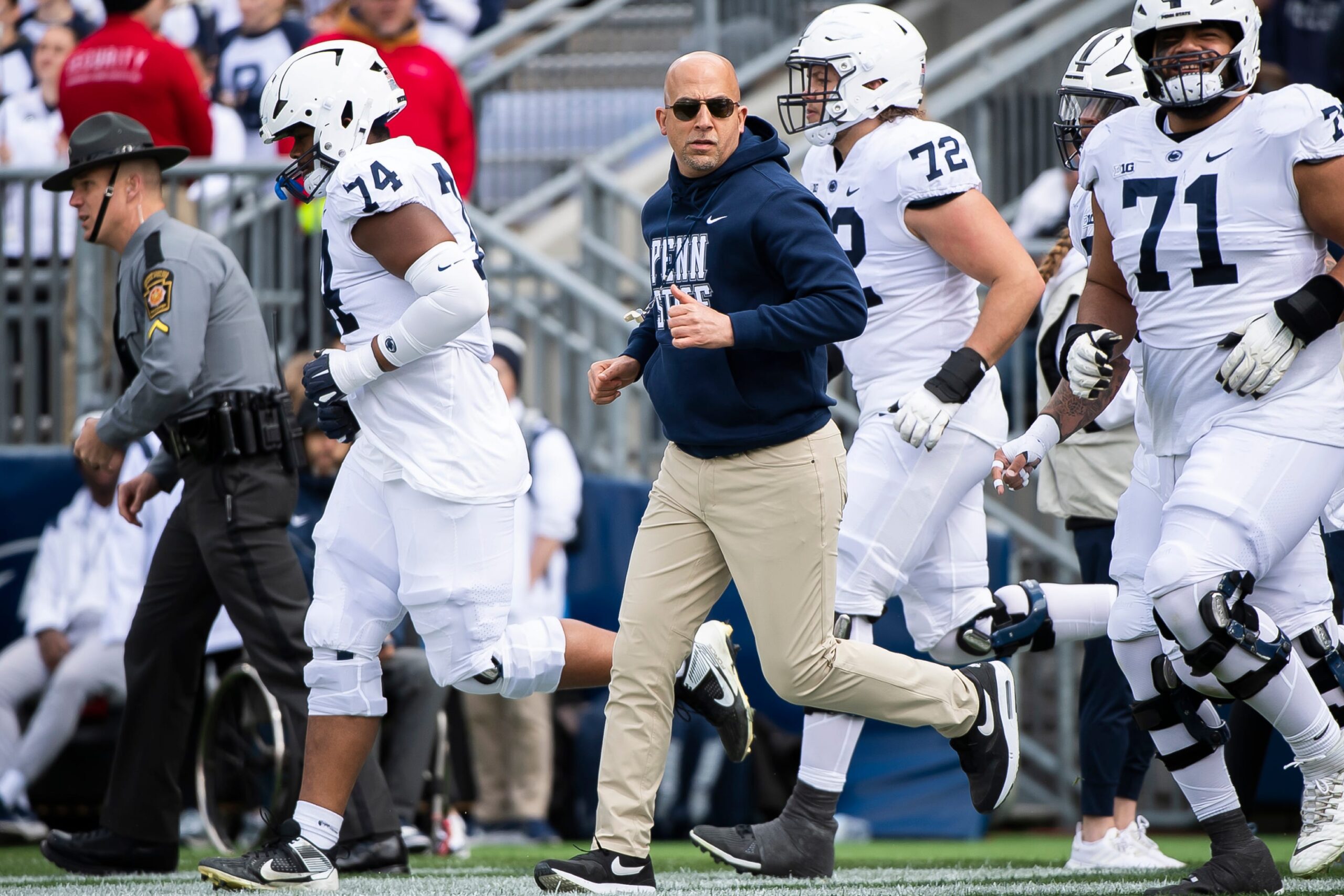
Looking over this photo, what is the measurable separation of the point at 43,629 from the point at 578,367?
8.80 ft

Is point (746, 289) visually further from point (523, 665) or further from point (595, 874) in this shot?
point (595, 874)

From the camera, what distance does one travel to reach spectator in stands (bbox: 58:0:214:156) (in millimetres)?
8703

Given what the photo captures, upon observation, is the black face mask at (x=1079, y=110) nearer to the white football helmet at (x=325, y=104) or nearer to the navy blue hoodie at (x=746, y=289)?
the navy blue hoodie at (x=746, y=289)

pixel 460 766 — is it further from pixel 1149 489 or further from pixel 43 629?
pixel 1149 489

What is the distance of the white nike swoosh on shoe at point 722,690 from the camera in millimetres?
5152

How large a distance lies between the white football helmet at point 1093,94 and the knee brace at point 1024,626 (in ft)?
4.42

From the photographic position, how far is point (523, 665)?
5023 mm

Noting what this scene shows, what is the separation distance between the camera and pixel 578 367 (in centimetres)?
862

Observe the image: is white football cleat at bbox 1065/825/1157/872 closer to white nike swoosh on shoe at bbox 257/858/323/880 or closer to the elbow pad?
white nike swoosh on shoe at bbox 257/858/323/880

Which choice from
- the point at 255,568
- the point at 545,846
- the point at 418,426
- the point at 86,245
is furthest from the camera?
the point at 86,245

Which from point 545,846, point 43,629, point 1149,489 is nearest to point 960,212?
point 1149,489

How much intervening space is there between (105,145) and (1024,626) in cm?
327

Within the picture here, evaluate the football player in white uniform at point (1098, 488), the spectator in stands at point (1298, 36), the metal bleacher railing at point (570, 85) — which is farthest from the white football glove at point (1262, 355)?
the metal bleacher railing at point (570, 85)

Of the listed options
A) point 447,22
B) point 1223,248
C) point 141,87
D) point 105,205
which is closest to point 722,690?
point 1223,248
